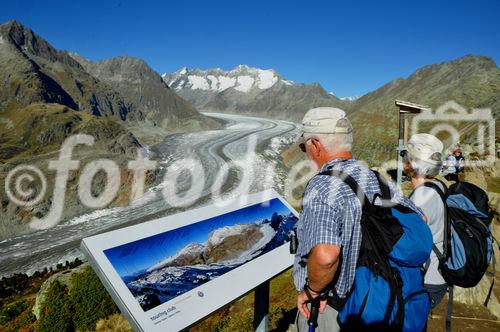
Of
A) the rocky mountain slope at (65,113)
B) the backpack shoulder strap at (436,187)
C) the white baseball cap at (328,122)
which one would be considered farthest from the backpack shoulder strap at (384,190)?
the rocky mountain slope at (65,113)

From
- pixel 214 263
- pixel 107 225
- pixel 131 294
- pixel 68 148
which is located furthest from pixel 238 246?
pixel 68 148

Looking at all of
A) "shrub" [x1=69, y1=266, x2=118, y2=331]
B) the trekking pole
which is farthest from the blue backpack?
"shrub" [x1=69, y1=266, x2=118, y2=331]

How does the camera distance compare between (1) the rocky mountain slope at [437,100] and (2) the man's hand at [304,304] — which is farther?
(1) the rocky mountain slope at [437,100]

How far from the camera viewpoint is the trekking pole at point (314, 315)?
112 inches

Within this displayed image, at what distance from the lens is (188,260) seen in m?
3.97

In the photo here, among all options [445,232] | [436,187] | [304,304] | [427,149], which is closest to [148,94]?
[427,149]

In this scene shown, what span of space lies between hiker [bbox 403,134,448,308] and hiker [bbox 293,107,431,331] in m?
0.87

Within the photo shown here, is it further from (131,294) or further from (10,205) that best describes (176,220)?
(10,205)

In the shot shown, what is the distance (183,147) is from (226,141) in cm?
1325

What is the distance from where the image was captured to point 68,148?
60.8m

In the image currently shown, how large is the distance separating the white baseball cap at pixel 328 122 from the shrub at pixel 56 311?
27.3ft

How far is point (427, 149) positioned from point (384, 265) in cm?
177

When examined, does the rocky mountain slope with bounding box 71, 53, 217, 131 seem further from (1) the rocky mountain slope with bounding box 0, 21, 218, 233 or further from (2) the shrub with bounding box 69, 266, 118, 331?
(2) the shrub with bounding box 69, 266, 118, 331

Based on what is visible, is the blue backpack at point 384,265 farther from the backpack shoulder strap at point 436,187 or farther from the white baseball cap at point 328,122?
the backpack shoulder strap at point 436,187
